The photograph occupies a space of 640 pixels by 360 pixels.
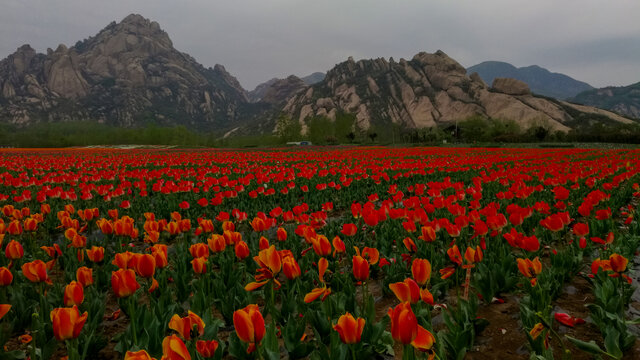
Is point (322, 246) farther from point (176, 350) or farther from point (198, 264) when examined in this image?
point (176, 350)

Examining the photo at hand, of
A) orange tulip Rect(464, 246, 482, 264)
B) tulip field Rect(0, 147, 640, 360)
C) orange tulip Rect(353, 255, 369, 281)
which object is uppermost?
orange tulip Rect(353, 255, 369, 281)

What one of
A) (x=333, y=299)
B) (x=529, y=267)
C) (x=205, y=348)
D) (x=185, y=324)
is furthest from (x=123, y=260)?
(x=529, y=267)

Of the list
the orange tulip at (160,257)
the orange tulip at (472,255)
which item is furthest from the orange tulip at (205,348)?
the orange tulip at (472,255)

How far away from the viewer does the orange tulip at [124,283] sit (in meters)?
2.57

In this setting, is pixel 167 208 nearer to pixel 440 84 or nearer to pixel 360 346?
pixel 360 346

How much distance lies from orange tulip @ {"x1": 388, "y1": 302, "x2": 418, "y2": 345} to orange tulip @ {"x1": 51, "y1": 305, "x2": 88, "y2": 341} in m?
1.65

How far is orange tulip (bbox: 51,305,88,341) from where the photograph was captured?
202 centimetres

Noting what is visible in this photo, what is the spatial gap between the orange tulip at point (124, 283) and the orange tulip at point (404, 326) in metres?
1.84

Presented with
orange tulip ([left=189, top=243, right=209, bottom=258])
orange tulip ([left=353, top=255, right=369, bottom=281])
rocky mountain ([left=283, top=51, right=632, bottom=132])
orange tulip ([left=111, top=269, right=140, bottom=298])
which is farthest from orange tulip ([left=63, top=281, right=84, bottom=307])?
rocky mountain ([left=283, top=51, right=632, bottom=132])

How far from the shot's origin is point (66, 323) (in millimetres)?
2047

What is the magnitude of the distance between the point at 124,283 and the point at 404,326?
1948 millimetres

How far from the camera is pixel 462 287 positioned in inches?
159

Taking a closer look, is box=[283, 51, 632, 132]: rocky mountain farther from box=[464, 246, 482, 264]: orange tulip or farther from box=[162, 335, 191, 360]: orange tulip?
box=[162, 335, 191, 360]: orange tulip

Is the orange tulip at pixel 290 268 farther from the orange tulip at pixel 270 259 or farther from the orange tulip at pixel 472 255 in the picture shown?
the orange tulip at pixel 472 255
